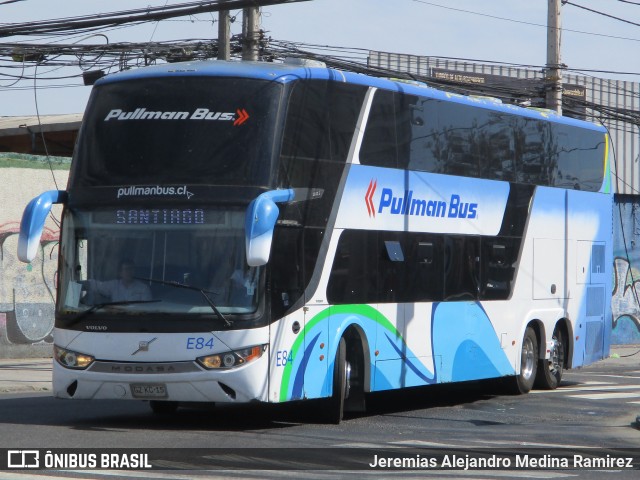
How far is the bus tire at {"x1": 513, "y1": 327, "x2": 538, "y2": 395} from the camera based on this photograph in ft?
61.9

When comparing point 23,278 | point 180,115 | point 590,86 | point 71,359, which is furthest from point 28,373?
point 590,86

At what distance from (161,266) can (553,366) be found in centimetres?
917

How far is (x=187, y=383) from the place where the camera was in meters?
12.6

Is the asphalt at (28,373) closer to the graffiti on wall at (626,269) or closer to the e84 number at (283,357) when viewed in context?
the graffiti on wall at (626,269)

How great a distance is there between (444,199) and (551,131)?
13.1 feet

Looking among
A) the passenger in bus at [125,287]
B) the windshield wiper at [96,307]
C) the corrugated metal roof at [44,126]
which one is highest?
the corrugated metal roof at [44,126]

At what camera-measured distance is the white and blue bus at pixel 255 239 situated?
500 inches

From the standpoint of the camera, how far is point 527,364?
1916 centimetres

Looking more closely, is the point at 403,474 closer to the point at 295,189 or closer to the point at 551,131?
the point at 295,189

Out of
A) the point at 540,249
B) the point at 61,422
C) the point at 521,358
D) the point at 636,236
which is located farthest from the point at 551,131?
the point at 636,236

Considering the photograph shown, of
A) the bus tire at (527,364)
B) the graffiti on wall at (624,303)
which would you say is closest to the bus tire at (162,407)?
the bus tire at (527,364)

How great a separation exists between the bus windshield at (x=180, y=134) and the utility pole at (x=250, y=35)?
7888 millimetres

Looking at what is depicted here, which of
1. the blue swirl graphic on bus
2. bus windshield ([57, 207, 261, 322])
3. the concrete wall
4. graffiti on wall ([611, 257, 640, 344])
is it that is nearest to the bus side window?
the blue swirl graphic on bus

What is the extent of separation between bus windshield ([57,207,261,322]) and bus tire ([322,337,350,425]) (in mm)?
1718
